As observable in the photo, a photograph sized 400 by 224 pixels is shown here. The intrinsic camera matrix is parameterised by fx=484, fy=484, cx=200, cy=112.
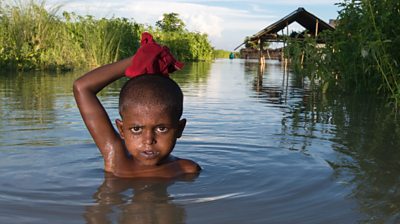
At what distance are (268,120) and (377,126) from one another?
1218 mm

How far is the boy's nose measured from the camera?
8.10 ft

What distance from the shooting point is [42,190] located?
265cm

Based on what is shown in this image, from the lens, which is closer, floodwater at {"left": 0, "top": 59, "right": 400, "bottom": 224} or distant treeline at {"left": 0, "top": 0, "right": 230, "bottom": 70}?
floodwater at {"left": 0, "top": 59, "right": 400, "bottom": 224}

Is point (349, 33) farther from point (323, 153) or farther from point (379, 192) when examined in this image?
point (379, 192)

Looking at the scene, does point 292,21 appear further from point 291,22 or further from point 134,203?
point 134,203

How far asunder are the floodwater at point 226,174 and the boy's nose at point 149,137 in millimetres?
300

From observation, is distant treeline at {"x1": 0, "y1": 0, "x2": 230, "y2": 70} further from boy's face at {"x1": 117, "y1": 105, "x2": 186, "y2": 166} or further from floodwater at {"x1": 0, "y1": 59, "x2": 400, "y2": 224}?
boy's face at {"x1": 117, "y1": 105, "x2": 186, "y2": 166}

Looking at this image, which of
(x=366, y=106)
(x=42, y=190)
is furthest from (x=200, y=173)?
(x=366, y=106)

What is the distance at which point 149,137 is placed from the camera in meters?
2.47

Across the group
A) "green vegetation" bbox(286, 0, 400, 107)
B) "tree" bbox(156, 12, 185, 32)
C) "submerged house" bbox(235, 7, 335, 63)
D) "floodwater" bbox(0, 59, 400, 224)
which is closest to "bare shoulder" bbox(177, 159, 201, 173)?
"floodwater" bbox(0, 59, 400, 224)

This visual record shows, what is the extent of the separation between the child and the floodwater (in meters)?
0.28

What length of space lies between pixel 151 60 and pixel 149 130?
1.19 feet

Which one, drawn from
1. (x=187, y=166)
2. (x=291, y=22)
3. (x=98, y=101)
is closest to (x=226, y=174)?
(x=187, y=166)

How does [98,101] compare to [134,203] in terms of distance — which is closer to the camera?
[134,203]
